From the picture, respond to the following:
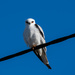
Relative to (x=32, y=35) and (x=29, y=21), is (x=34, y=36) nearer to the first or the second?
(x=32, y=35)

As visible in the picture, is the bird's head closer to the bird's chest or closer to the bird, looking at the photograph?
the bird

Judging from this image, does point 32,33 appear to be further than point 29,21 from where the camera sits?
No

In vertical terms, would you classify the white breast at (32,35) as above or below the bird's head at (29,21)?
below

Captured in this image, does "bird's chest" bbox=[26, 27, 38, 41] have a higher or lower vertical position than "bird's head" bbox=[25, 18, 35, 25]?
lower

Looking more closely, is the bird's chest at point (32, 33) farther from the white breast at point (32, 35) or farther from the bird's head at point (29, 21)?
the bird's head at point (29, 21)

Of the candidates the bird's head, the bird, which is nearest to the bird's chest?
the bird

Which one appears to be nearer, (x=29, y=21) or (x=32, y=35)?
(x=32, y=35)

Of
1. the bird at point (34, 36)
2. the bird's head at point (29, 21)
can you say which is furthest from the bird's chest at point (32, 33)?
the bird's head at point (29, 21)

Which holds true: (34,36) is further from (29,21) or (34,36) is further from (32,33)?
(29,21)

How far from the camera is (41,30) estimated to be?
723 centimetres

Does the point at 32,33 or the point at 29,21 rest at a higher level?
the point at 29,21

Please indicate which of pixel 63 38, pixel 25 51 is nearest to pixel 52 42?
pixel 63 38

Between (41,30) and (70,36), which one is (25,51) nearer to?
(70,36)

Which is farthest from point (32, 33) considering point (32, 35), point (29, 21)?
point (29, 21)
